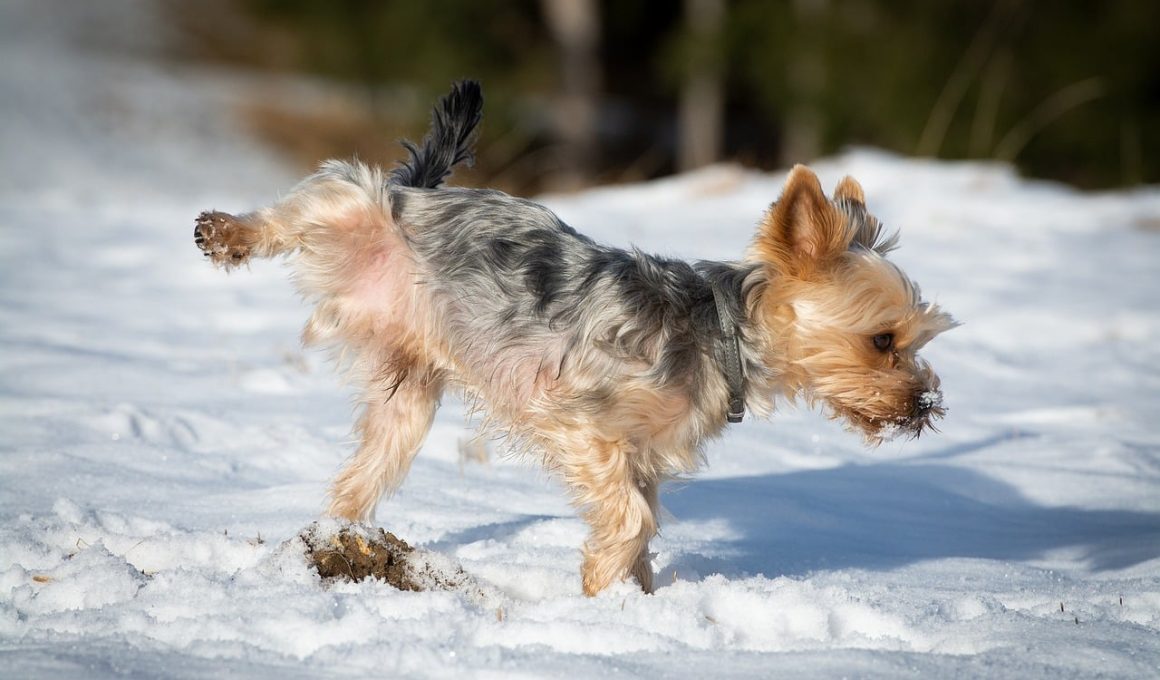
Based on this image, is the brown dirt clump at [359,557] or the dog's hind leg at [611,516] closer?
the brown dirt clump at [359,557]

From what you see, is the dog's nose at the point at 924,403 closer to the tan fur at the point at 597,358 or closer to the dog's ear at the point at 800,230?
the tan fur at the point at 597,358

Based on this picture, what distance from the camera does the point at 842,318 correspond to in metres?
4.32

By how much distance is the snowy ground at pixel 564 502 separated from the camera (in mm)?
3402

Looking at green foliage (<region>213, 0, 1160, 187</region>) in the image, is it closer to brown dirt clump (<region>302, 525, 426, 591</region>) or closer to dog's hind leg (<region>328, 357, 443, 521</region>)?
dog's hind leg (<region>328, 357, 443, 521</region>)

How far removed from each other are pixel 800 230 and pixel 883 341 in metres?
0.52

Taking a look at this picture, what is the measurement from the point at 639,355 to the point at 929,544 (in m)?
1.83

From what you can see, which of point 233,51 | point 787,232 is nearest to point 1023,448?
point 787,232

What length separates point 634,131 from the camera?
32219 mm

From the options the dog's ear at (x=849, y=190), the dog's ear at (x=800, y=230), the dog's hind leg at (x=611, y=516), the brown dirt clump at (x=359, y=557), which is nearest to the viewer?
the brown dirt clump at (x=359, y=557)

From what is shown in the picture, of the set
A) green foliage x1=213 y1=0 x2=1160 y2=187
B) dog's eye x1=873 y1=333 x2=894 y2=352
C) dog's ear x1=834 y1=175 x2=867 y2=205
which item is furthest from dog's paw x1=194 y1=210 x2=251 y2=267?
green foliage x1=213 y1=0 x2=1160 y2=187

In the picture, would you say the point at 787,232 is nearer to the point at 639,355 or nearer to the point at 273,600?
the point at 639,355

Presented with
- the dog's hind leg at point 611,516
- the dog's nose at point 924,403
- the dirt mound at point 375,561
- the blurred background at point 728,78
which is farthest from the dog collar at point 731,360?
the blurred background at point 728,78

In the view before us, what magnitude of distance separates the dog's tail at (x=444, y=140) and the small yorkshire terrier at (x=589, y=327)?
233 mm

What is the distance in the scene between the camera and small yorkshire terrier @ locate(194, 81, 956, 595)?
13.5ft
